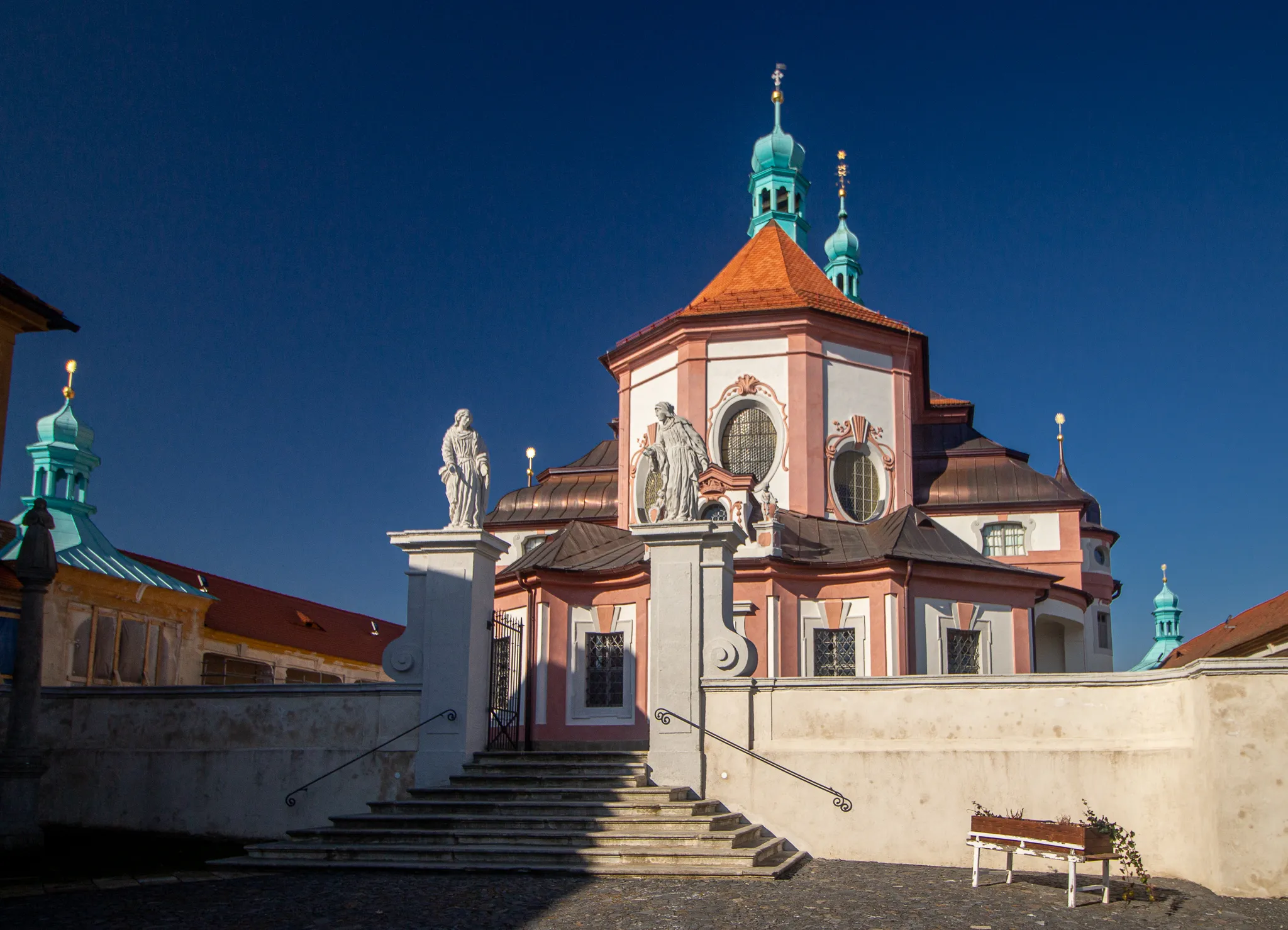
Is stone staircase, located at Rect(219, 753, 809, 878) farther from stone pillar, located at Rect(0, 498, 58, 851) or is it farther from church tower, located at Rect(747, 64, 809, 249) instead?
church tower, located at Rect(747, 64, 809, 249)

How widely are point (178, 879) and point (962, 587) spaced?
609 inches

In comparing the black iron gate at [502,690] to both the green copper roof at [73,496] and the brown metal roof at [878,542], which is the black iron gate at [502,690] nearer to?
the brown metal roof at [878,542]

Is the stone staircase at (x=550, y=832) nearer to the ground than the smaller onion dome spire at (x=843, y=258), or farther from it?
nearer to the ground

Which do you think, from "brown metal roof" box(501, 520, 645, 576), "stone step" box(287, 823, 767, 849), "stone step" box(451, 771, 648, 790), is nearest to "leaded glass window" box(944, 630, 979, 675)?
"brown metal roof" box(501, 520, 645, 576)

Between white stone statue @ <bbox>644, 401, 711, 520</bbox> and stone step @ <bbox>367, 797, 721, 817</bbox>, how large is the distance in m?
3.22

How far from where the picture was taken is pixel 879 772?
1249 cm

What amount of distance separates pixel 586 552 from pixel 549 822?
42.4 ft

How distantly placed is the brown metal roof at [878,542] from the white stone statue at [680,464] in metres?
8.50

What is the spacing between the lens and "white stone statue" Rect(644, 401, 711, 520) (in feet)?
45.9

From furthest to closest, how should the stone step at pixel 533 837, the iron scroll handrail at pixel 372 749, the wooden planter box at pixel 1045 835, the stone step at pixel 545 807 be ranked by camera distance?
the iron scroll handrail at pixel 372 749
the stone step at pixel 545 807
the stone step at pixel 533 837
the wooden planter box at pixel 1045 835

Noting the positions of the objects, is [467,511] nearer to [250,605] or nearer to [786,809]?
[786,809]

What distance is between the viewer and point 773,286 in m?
27.7

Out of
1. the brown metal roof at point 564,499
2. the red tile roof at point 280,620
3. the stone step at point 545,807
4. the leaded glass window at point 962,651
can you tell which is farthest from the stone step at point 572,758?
the red tile roof at point 280,620

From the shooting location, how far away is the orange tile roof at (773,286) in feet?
86.3
